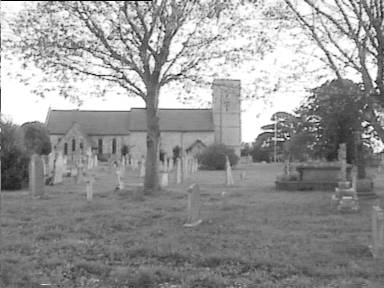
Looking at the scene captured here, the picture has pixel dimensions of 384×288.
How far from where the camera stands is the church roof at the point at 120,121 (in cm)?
9194

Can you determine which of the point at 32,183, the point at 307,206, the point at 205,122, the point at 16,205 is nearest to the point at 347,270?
the point at 307,206

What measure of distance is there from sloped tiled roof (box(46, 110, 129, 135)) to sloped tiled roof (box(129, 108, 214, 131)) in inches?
74.6

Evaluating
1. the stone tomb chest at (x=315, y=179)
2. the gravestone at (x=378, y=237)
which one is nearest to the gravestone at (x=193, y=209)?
the gravestone at (x=378, y=237)

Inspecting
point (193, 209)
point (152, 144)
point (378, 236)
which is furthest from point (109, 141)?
point (378, 236)

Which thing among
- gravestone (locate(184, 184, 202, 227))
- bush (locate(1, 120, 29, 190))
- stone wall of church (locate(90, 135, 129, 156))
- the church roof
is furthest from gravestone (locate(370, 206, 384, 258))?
stone wall of church (locate(90, 135, 129, 156))

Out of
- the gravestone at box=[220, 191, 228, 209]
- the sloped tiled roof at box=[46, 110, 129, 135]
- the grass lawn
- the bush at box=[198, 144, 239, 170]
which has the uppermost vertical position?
the sloped tiled roof at box=[46, 110, 129, 135]

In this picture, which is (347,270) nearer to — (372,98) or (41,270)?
(41,270)

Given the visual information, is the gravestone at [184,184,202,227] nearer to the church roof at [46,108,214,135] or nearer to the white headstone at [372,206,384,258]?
the white headstone at [372,206,384,258]

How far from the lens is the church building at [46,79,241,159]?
8825 centimetres

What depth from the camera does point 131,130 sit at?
301 feet

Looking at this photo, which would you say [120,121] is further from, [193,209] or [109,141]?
[193,209]

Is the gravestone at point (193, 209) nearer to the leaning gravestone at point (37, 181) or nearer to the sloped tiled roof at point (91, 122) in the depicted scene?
the leaning gravestone at point (37, 181)

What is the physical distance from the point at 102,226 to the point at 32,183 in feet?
24.2

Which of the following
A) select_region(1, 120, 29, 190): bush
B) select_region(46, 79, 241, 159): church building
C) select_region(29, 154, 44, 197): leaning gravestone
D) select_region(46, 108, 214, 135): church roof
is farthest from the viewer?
select_region(46, 108, 214, 135): church roof
